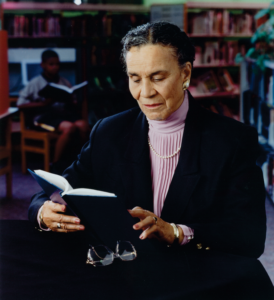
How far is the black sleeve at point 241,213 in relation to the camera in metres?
1.09

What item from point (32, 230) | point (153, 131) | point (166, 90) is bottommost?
point (32, 230)

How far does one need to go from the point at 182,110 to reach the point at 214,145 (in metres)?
0.16

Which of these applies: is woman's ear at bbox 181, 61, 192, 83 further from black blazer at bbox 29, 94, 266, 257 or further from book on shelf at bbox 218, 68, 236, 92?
book on shelf at bbox 218, 68, 236, 92

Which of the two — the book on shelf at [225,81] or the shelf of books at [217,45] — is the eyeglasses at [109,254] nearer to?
the shelf of books at [217,45]

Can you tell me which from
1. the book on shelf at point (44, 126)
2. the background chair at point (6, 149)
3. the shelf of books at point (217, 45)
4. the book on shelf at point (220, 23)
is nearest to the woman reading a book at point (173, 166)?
the background chair at point (6, 149)

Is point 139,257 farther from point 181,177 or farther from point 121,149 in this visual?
point 121,149

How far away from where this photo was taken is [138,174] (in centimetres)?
125

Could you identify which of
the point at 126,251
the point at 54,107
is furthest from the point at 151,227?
the point at 54,107

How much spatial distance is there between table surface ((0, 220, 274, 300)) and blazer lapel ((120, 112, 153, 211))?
0.25 m

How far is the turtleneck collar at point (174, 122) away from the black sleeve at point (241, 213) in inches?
7.9

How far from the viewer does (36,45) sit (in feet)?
17.7

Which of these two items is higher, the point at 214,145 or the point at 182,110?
the point at 182,110

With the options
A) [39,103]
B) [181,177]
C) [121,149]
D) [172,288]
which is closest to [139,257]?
[172,288]

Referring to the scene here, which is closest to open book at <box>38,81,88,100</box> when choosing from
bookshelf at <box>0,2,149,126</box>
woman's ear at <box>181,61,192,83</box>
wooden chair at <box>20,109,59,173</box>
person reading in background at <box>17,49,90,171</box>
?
person reading in background at <box>17,49,90,171</box>
